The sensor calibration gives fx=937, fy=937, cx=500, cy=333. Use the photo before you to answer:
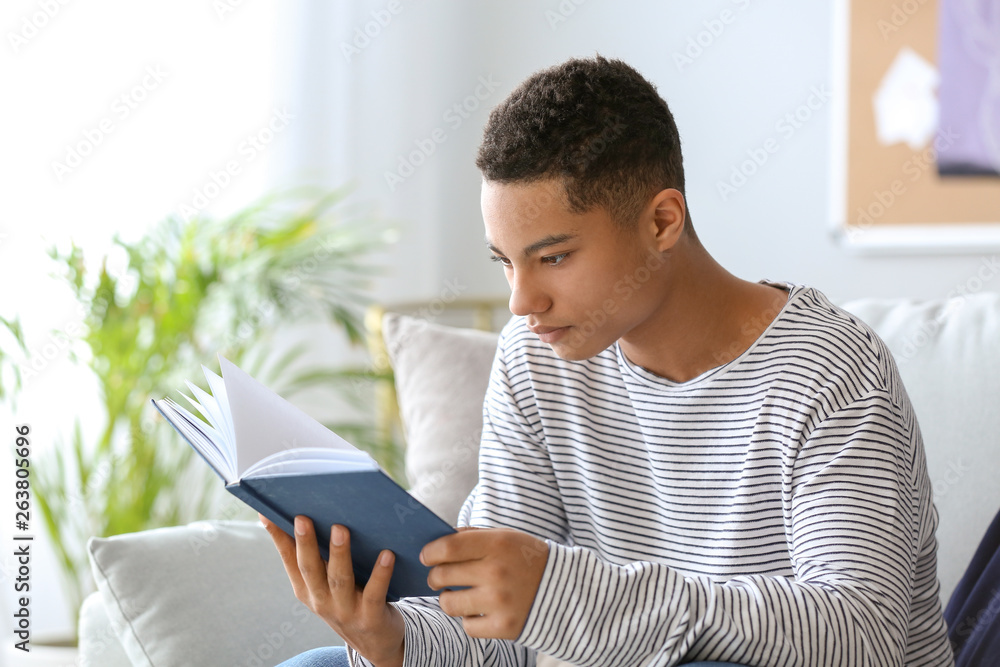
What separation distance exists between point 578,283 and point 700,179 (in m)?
1.62

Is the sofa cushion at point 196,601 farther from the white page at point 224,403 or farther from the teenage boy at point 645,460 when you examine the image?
the white page at point 224,403

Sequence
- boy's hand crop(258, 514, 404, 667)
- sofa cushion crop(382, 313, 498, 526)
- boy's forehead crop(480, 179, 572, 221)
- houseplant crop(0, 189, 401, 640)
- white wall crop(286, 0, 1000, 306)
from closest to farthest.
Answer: boy's hand crop(258, 514, 404, 667) < boy's forehead crop(480, 179, 572, 221) < sofa cushion crop(382, 313, 498, 526) < houseplant crop(0, 189, 401, 640) < white wall crop(286, 0, 1000, 306)

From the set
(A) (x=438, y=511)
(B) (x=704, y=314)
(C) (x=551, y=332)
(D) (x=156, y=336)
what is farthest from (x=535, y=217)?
(D) (x=156, y=336)

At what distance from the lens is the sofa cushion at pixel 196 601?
1116mm

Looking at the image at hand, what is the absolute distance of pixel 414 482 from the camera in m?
1.47

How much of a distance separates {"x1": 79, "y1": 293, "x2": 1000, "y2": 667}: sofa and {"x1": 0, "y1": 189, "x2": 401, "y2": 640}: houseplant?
487 millimetres

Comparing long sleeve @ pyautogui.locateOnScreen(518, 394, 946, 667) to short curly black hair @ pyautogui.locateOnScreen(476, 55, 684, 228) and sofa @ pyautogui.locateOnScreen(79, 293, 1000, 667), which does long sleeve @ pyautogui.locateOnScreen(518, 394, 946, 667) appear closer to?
sofa @ pyautogui.locateOnScreen(79, 293, 1000, 667)

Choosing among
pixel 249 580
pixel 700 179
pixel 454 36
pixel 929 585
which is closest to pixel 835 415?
pixel 929 585

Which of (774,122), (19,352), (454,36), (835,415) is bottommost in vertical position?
(19,352)

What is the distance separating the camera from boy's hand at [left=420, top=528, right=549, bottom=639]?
0.72 m

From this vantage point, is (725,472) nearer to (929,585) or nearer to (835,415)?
(835,415)

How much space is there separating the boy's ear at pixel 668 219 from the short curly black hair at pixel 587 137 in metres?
0.02

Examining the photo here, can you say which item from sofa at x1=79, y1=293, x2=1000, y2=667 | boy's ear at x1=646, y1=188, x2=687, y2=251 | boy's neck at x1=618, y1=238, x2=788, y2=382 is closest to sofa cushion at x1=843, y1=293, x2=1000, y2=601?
sofa at x1=79, y1=293, x2=1000, y2=667

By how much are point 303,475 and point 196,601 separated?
1.92 feet
